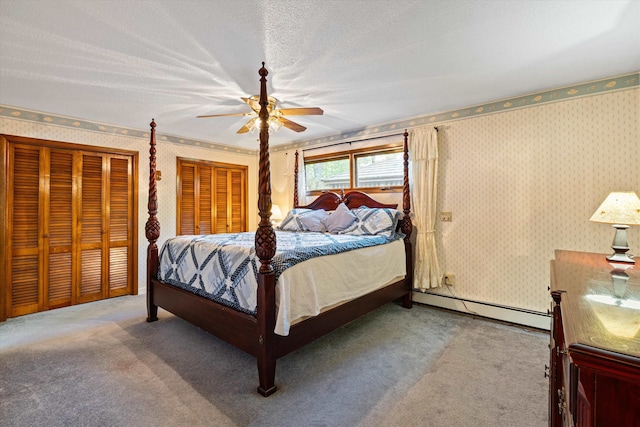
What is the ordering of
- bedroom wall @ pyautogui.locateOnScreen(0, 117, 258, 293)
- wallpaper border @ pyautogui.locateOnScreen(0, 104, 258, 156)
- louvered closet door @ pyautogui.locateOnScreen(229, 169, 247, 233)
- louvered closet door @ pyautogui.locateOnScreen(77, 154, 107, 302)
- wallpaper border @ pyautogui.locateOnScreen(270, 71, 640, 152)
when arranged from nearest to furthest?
wallpaper border @ pyautogui.locateOnScreen(270, 71, 640, 152) → wallpaper border @ pyautogui.locateOnScreen(0, 104, 258, 156) → bedroom wall @ pyautogui.locateOnScreen(0, 117, 258, 293) → louvered closet door @ pyautogui.locateOnScreen(77, 154, 107, 302) → louvered closet door @ pyautogui.locateOnScreen(229, 169, 247, 233)

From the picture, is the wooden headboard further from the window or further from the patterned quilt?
the patterned quilt

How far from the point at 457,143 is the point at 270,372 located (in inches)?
124

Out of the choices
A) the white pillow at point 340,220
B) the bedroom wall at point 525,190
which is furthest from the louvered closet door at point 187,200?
the bedroom wall at point 525,190

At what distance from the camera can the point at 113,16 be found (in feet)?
5.70

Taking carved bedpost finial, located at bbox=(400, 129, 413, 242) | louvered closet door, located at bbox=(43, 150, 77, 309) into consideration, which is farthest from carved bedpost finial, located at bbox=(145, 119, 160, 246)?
carved bedpost finial, located at bbox=(400, 129, 413, 242)

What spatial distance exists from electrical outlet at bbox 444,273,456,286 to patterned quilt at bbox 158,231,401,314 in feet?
3.68

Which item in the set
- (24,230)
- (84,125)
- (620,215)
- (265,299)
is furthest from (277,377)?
(84,125)

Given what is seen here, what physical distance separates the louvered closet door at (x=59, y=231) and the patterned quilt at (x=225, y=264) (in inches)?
61.2

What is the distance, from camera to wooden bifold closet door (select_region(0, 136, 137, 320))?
10.9 feet

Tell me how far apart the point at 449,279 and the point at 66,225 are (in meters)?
4.77

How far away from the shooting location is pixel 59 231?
11.7 feet

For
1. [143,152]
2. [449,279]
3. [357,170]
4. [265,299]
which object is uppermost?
[143,152]

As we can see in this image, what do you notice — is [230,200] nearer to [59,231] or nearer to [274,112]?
[59,231]

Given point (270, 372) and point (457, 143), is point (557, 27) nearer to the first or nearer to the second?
point (457, 143)
